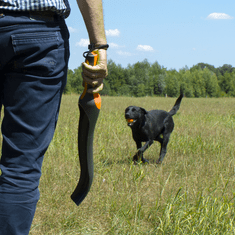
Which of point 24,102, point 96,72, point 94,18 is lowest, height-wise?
point 24,102

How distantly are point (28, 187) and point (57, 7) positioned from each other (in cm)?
83

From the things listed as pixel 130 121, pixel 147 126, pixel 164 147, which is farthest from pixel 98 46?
pixel 164 147

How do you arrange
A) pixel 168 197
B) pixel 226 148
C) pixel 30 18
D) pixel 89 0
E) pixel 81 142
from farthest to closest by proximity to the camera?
pixel 226 148
pixel 168 197
pixel 81 142
pixel 89 0
pixel 30 18

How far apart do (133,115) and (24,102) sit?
9.79 ft

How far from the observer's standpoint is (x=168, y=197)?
2467 mm

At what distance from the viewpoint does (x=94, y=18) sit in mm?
1402

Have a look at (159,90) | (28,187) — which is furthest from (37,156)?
(159,90)

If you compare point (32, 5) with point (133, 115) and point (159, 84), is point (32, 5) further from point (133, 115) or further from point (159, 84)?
point (159, 84)

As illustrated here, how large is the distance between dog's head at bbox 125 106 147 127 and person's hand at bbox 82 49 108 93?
263cm

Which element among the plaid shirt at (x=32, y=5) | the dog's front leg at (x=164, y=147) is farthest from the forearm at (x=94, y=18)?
the dog's front leg at (x=164, y=147)

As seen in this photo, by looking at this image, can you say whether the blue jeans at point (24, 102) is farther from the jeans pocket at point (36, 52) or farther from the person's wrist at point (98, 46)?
the person's wrist at point (98, 46)

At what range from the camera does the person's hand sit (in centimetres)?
137

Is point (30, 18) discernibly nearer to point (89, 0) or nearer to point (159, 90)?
point (89, 0)

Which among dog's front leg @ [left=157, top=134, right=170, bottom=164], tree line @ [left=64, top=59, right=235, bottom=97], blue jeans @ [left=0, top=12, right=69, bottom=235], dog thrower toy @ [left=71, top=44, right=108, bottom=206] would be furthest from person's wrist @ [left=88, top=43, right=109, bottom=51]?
tree line @ [left=64, top=59, right=235, bottom=97]
